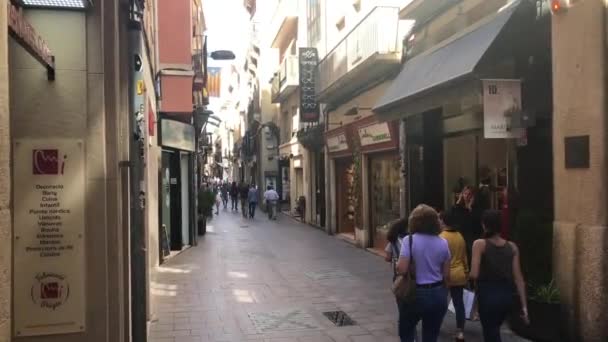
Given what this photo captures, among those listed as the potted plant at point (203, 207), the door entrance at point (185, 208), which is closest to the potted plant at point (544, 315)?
the door entrance at point (185, 208)

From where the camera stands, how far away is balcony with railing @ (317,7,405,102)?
1314 centimetres

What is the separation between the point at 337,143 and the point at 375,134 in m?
3.80

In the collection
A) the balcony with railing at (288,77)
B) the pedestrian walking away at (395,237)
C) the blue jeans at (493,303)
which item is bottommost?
the blue jeans at (493,303)

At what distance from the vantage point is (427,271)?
4926 millimetres

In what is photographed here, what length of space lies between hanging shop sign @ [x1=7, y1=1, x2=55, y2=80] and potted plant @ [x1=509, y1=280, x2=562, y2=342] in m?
5.46

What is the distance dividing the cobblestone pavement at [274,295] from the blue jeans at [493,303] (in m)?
1.75

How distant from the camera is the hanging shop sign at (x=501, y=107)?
Result: 7957 mm

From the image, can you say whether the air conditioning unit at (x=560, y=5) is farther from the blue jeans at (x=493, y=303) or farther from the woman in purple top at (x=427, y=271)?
the blue jeans at (x=493, y=303)

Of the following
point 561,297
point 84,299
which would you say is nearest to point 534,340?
point 561,297

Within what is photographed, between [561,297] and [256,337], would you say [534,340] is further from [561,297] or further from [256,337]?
[256,337]

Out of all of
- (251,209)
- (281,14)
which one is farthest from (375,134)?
(281,14)

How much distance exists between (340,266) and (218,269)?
8.90ft

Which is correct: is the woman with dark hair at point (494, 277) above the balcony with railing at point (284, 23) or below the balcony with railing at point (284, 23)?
below

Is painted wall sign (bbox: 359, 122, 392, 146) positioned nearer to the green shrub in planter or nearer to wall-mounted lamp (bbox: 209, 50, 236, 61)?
wall-mounted lamp (bbox: 209, 50, 236, 61)
